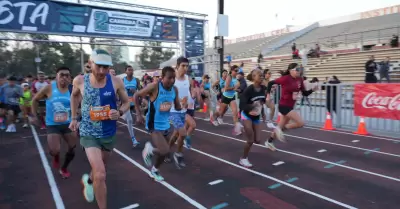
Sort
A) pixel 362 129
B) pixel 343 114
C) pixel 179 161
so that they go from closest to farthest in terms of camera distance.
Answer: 1. pixel 179 161
2. pixel 362 129
3. pixel 343 114

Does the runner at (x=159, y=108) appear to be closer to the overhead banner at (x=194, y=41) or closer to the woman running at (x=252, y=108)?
the woman running at (x=252, y=108)

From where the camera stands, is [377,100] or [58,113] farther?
[377,100]

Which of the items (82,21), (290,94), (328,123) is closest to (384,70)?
(328,123)

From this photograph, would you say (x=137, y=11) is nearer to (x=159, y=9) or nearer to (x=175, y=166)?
(x=159, y=9)

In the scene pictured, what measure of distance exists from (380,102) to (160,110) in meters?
6.75

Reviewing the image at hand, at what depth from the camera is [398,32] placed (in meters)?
20.8

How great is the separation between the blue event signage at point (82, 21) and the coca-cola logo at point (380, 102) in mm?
10459

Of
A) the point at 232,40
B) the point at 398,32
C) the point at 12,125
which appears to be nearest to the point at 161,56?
the point at 232,40

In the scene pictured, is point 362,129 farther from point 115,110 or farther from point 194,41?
point 194,41

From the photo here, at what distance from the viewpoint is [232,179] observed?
4.95 metres

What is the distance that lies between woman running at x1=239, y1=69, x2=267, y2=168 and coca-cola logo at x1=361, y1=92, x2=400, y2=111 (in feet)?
15.1

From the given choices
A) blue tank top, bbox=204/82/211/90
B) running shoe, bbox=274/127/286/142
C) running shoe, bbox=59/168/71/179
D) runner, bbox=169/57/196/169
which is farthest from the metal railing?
running shoe, bbox=59/168/71/179

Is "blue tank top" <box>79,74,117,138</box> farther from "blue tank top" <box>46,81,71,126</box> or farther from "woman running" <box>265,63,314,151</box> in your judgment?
"woman running" <box>265,63,314,151</box>

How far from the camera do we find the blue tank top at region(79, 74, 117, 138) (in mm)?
3379
